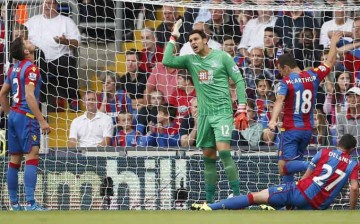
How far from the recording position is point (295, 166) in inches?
580

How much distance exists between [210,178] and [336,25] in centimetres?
395

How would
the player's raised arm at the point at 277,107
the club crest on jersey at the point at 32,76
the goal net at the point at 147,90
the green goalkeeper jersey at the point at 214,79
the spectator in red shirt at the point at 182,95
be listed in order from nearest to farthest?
the player's raised arm at the point at 277,107 → the club crest on jersey at the point at 32,76 → the green goalkeeper jersey at the point at 214,79 → the goal net at the point at 147,90 → the spectator in red shirt at the point at 182,95

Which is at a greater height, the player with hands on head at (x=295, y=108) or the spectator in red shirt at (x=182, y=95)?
the spectator in red shirt at (x=182, y=95)

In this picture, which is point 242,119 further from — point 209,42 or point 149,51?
point 149,51

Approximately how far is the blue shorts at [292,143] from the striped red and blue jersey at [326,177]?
1.22 metres

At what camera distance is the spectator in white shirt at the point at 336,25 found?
687 inches

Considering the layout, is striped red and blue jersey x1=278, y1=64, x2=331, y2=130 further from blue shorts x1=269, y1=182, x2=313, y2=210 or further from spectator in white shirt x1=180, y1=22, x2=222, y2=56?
spectator in white shirt x1=180, y1=22, x2=222, y2=56

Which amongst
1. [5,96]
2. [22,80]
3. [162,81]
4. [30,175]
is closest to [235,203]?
[30,175]

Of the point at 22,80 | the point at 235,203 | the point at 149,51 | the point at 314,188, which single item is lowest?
the point at 235,203

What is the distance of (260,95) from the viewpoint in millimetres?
16984

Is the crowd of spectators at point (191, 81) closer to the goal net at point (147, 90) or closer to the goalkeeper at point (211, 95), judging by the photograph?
the goal net at point (147, 90)

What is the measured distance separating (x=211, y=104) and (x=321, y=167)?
1.78 m

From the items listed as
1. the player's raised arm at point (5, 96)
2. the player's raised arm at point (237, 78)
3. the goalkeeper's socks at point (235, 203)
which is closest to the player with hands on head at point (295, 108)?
the player's raised arm at point (237, 78)
